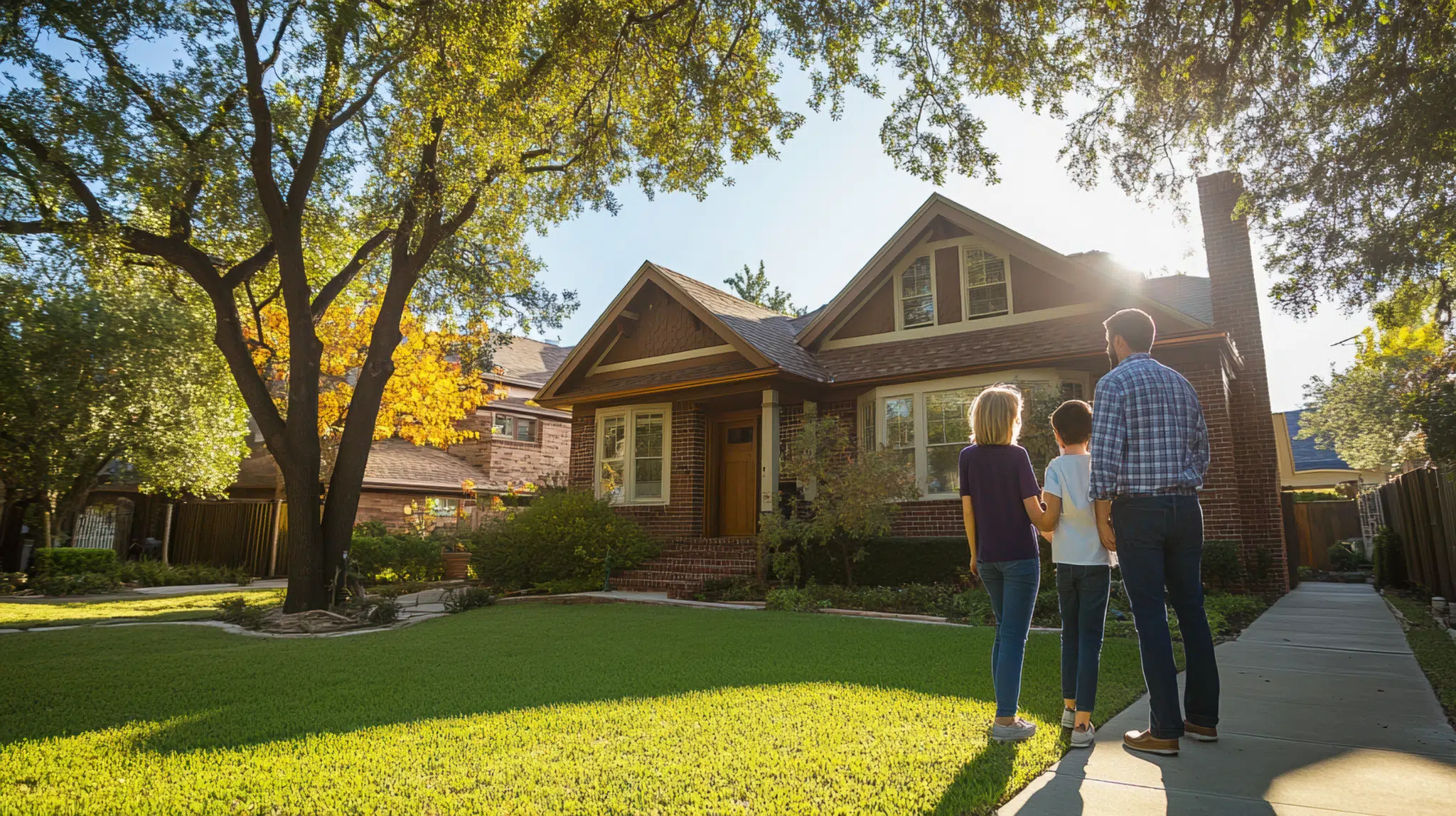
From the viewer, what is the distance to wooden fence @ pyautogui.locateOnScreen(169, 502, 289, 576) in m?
20.6

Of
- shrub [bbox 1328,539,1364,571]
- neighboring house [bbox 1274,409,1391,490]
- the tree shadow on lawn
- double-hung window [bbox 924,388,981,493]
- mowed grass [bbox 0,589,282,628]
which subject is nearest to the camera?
the tree shadow on lawn

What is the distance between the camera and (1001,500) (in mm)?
3939

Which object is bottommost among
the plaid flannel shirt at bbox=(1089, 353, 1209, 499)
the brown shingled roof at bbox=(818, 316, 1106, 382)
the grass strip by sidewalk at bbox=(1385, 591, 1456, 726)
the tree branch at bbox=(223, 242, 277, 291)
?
the grass strip by sidewalk at bbox=(1385, 591, 1456, 726)

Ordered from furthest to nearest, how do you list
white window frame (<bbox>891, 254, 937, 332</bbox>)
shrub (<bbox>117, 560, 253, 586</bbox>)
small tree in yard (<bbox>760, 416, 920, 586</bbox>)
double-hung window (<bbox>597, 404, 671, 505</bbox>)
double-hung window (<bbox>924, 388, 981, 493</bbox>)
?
shrub (<bbox>117, 560, 253, 586</bbox>) < double-hung window (<bbox>597, 404, 671, 505</bbox>) < white window frame (<bbox>891, 254, 937, 332</bbox>) < double-hung window (<bbox>924, 388, 981, 493</bbox>) < small tree in yard (<bbox>760, 416, 920, 586</bbox>)

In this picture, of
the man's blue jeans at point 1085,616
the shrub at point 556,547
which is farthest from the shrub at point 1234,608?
the shrub at point 556,547

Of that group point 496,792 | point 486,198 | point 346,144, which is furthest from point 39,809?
point 346,144

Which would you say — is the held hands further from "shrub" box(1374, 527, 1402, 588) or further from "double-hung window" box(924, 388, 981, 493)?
"shrub" box(1374, 527, 1402, 588)

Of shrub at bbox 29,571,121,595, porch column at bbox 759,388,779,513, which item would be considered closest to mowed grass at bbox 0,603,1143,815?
porch column at bbox 759,388,779,513

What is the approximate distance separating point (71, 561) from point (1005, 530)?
19.2 meters

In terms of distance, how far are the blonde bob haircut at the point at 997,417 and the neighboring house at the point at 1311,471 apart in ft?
37.5

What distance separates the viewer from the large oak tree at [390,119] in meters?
8.58

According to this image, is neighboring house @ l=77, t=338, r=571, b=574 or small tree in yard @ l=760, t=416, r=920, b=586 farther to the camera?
neighboring house @ l=77, t=338, r=571, b=574

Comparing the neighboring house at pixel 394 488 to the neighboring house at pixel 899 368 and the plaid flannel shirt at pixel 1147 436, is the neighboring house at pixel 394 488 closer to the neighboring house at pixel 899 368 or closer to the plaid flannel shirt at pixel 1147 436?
the neighboring house at pixel 899 368

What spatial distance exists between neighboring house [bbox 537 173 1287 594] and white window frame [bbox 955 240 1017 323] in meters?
0.04
